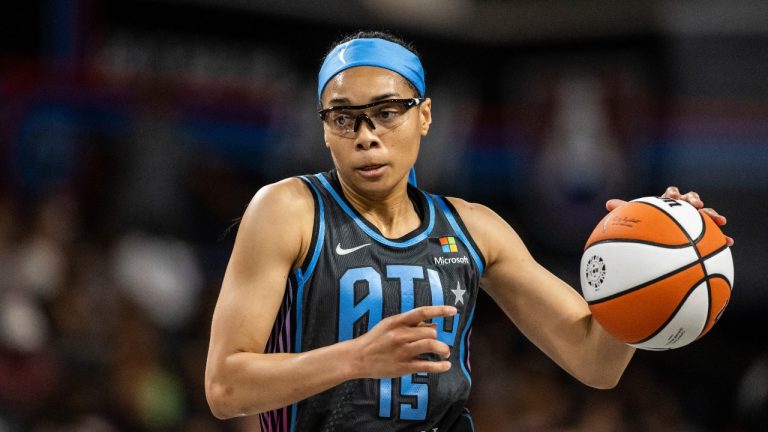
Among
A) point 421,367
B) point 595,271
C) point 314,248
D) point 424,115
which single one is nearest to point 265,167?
point 424,115

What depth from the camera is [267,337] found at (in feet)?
10.2

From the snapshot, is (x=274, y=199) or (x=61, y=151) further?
(x=61, y=151)

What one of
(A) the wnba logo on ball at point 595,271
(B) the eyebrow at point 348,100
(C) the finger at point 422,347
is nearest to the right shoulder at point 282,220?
(B) the eyebrow at point 348,100

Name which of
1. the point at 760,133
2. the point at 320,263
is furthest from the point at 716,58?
the point at 320,263

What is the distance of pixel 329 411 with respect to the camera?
3227 mm

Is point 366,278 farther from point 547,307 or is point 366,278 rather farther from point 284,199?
point 547,307

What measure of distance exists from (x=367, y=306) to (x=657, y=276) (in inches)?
36.4

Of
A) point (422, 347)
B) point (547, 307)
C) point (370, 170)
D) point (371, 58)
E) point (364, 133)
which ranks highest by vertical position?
point (371, 58)

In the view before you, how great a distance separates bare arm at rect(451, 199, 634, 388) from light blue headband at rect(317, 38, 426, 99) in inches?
21.8

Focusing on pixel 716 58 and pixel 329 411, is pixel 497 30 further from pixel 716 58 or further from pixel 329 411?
pixel 329 411

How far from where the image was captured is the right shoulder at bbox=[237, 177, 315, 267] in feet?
10.3

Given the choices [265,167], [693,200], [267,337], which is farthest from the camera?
[265,167]

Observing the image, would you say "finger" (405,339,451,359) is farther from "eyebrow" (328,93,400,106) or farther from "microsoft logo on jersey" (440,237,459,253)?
"eyebrow" (328,93,400,106)

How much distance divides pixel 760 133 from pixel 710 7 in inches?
71.3
